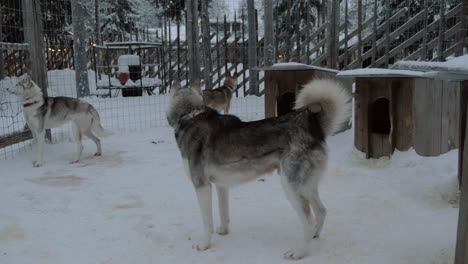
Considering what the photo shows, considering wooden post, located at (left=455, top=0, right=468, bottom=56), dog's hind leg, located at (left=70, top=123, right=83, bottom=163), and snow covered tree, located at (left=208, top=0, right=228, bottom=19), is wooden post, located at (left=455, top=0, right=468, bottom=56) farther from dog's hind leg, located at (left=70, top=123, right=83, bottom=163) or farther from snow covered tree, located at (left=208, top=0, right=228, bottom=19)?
snow covered tree, located at (left=208, top=0, right=228, bottom=19)

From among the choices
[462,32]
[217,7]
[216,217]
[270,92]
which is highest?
[217,7]

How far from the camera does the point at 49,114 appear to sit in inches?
231

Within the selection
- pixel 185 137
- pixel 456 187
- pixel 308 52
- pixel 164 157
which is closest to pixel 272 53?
pixel 308 52

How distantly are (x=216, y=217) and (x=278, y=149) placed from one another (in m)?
1.21

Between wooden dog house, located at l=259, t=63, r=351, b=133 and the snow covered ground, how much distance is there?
4.36 feet

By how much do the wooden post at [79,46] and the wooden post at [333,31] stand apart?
23.4ft

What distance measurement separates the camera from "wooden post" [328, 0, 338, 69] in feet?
27.9

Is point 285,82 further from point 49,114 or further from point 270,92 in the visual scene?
point 49,114

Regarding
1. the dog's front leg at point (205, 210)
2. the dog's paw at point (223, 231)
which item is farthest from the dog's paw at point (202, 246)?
the dog's paw at point (223, 231)

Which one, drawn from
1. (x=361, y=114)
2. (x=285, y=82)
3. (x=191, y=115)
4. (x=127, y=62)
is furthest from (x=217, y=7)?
(x=191, y=115)

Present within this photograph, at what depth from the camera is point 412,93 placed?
463 centimetres

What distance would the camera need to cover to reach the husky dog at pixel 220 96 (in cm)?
836

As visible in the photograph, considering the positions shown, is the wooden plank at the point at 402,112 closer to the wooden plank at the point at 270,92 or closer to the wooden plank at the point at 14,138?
the wooden plank at the point at 270,92

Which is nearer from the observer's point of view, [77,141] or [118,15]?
[77,141]
